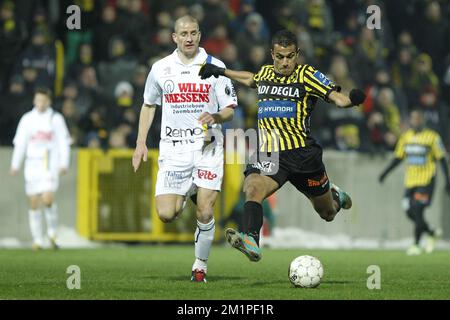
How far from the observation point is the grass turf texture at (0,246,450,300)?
417 inches

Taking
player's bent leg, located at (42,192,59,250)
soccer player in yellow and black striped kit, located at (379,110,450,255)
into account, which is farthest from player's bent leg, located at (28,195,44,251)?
soccer player in yellow and black striped kit, located at (379,110,450,255)

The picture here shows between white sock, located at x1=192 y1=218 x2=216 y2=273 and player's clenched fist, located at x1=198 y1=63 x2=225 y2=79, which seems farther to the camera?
white sock, located at x1=192 y1=218 x2=216 y2=273

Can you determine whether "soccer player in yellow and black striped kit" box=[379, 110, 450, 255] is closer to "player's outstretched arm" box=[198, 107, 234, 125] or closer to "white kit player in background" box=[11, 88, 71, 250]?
"white kit player in background" box=[11, 88, 71, 250]

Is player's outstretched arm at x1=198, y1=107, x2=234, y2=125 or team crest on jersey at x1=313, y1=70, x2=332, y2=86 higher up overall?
team crest on jersey at x1=313, y1=70, x2=332, y2=86

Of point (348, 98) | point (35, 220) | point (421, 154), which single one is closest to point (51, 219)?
point (35, 220)

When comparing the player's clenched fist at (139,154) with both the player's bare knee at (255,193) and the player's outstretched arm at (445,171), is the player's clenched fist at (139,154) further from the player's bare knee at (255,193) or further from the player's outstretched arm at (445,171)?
the player's outstretched arm at (445,171)

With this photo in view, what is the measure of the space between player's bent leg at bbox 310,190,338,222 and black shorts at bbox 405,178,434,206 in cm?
754

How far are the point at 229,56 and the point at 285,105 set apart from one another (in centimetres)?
917

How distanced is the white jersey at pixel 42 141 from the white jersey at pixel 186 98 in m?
7.50

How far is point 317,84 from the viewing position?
11.7 m

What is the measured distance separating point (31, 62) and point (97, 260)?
5.48 m

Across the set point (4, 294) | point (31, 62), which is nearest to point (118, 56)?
point (31, 62)

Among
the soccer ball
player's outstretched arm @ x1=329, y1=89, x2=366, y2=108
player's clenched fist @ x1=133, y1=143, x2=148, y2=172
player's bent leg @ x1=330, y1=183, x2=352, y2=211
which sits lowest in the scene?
the soccer ball

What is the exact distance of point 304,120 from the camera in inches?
471
